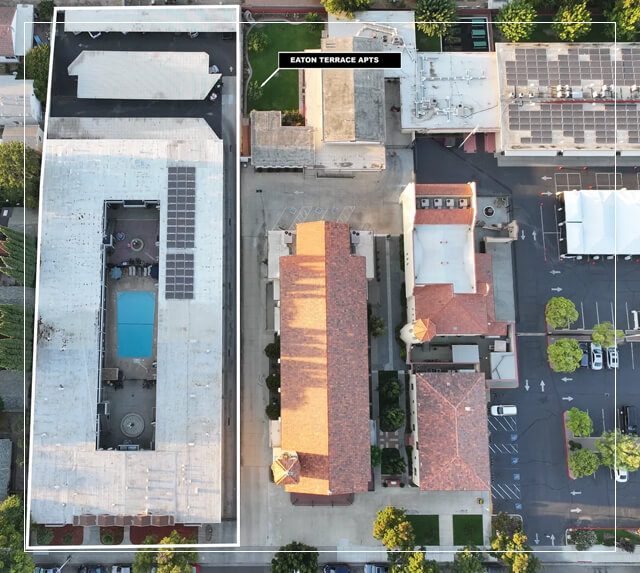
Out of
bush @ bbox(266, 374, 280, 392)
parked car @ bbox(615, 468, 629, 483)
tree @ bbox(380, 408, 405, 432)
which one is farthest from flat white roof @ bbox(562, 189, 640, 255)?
bush @ bbox(266, 374, 280, 392)

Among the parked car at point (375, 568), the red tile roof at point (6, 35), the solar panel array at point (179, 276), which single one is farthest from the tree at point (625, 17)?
the red tile roof at point (6, 35)

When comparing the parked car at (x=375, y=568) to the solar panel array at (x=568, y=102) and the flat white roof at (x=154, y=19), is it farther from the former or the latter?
the flat white roof at (x=154, y=19)

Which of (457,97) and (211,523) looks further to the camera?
(457,97)

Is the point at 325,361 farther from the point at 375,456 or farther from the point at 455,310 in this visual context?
the point at 455,310

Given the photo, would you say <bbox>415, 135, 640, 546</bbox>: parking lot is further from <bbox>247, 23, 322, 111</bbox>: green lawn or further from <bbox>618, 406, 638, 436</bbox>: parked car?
<bbox>247, 23, 322, 111</bbox>: green lawn

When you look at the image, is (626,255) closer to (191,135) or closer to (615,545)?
(615,545)

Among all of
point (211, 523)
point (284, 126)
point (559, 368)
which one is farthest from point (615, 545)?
point (284, 126)
